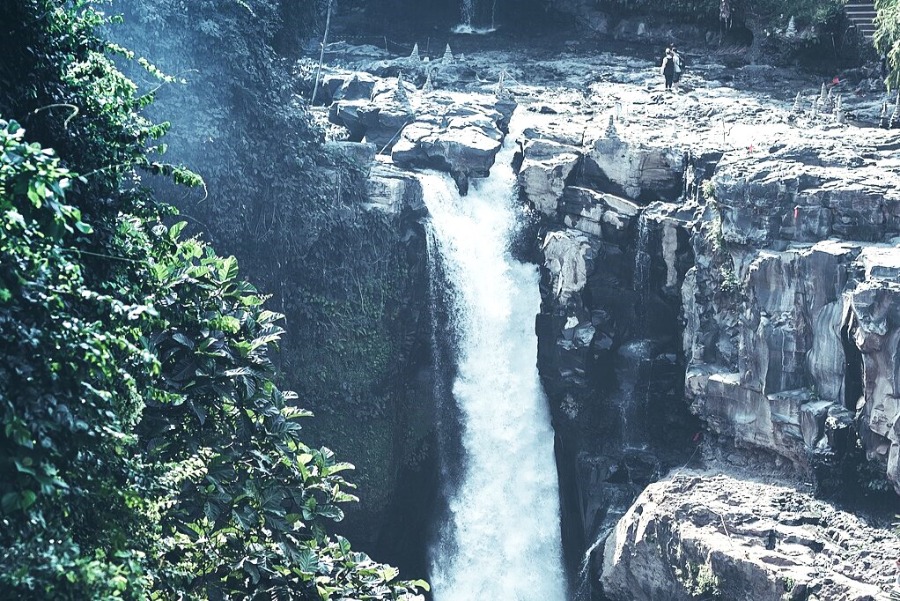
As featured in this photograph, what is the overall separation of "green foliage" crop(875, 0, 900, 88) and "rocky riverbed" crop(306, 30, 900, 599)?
1.70 metres

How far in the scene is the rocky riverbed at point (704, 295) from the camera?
108 feet

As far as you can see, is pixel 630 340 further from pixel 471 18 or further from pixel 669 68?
pixel 471 18

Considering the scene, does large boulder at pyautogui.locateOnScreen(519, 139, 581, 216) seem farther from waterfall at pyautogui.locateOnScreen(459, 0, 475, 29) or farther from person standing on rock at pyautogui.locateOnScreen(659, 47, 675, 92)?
waterfall at pyautogui.locateOnScreen(459, 0, 475, 29)

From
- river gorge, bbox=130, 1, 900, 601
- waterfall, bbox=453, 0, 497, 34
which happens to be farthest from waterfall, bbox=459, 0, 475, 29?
river gorge, bbox=130, 1, 900, 601

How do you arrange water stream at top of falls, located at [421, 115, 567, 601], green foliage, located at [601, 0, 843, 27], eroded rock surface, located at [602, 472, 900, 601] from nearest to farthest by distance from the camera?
eroded rock surface, located at [602, 472, 900, 601] < water stream at top of falls, located at [421, 115, 567, 601] < green foliage, located at [601, 0, 843, 27]

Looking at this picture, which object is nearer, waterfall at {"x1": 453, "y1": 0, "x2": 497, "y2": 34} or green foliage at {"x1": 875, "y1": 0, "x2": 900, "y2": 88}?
green foliage at {"x1": 875, "y1": 0, "x2": 900, "y2": 88}

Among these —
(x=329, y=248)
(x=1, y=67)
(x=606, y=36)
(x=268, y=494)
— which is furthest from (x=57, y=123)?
(x=606, y=36)

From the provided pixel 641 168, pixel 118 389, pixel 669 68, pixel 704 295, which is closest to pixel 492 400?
pixel 704 295

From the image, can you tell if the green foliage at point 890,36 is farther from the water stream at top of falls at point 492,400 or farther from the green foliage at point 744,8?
the water stream at top of falls at point 492,400

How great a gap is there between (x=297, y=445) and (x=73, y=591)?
24.2 feet

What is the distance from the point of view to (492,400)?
4059cm

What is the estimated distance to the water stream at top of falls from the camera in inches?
1550

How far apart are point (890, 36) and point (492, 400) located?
17447 mm

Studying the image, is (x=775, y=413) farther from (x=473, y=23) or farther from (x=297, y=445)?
(x=473, y=23)
